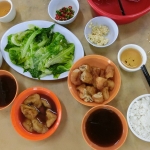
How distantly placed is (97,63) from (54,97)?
10.9 inches

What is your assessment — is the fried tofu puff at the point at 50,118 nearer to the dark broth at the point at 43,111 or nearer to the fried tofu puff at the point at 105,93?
the dark broth at the point at 43,111

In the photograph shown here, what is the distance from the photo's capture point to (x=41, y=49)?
52.1 inches

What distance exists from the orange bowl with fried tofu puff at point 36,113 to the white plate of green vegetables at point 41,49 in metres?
0.10

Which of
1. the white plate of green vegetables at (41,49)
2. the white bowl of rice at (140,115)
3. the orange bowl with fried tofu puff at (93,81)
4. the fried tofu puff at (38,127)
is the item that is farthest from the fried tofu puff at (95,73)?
the fried tofu puff at (38,127)

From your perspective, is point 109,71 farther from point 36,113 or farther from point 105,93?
point 36,113

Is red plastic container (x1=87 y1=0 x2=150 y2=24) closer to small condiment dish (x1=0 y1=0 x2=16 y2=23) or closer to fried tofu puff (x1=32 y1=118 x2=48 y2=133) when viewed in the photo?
small condiment dish (x1=0 y1=0 x2=16 y2=23)

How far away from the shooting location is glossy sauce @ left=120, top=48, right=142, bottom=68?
1301 mm

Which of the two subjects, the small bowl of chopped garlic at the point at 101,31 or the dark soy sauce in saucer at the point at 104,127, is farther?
the small bowl of chopped garlic at the point at 101,31

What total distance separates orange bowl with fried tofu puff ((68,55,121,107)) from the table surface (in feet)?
0.29

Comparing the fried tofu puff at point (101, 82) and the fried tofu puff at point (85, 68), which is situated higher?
the fried tofu puff at point (85, 68)

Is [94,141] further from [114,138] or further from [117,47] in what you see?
[117,47]

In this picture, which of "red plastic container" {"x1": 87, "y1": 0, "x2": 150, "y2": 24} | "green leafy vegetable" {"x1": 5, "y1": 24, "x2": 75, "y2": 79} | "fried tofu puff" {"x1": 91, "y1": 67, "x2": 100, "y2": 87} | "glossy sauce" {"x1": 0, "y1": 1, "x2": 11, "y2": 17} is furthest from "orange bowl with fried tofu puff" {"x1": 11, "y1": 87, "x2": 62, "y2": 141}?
"red plastic container" {"x1": 87, "y1": 0, "x2": 150, "y2": 24}

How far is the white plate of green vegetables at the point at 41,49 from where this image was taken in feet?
4.30

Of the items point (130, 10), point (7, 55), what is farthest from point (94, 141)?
point (130, 10)
